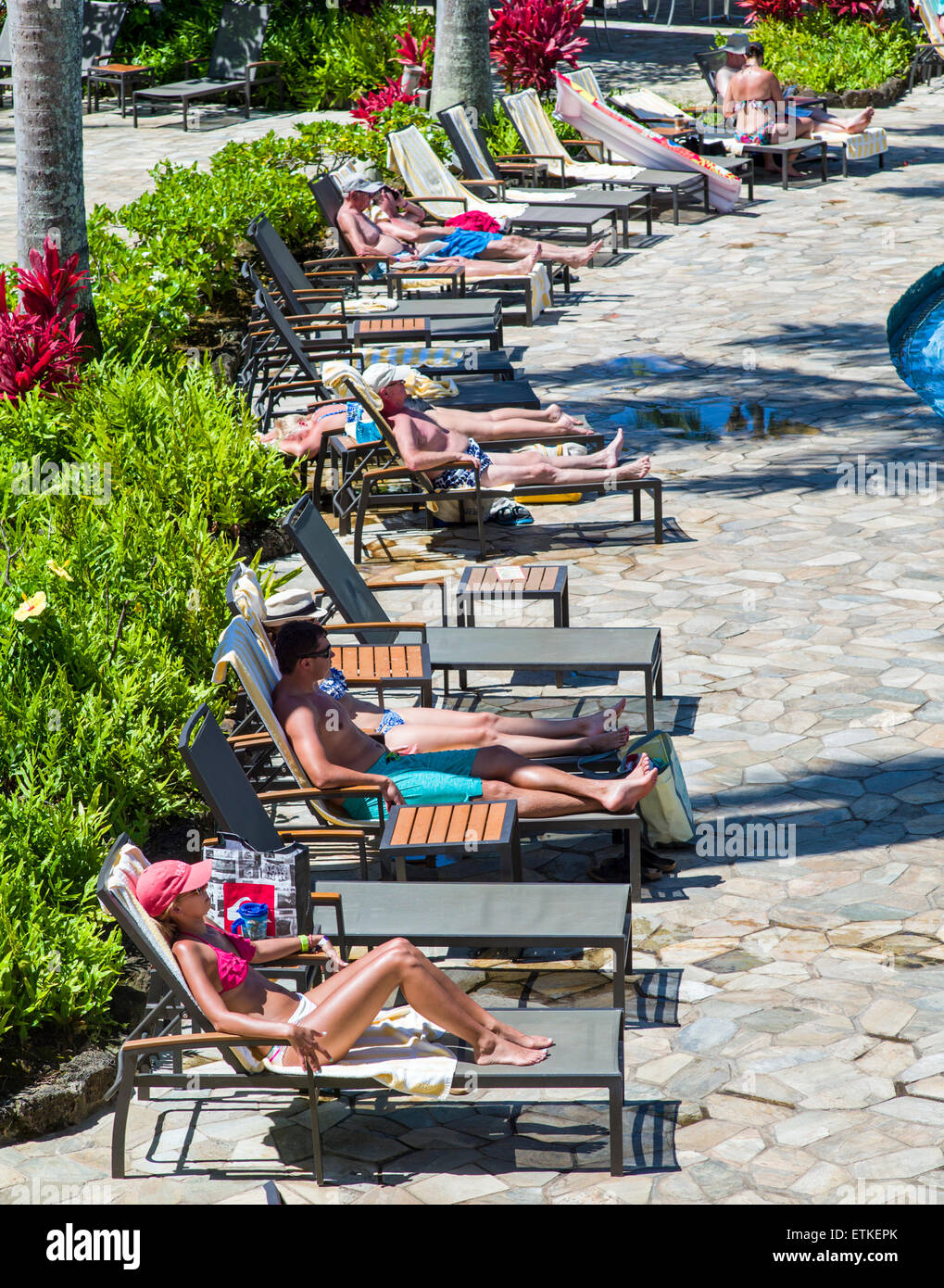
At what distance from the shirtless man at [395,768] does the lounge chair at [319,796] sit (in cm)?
4

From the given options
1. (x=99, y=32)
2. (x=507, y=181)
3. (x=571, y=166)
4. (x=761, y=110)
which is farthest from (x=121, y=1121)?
(x=99, y=32)

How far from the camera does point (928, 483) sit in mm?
9828

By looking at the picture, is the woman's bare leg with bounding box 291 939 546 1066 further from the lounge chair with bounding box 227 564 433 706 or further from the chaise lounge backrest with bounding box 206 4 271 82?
the chaise lounge backrest with bounding box 206 4 271 82

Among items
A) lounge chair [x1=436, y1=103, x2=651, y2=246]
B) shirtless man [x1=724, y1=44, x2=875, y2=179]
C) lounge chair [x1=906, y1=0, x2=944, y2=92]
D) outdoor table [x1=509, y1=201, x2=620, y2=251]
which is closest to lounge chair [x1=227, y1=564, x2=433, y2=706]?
outdoor table [x1=509, y1=201, x2=620, y2=251]

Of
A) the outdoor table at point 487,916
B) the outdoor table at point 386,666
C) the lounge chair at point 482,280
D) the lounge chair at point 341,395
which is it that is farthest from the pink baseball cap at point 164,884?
the lounge chair at point 482,280

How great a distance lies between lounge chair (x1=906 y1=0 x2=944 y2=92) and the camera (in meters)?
23.7

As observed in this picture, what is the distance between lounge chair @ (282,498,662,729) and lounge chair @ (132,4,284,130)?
1621 centimetres

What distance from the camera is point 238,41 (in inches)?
878

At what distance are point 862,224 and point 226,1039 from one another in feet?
46.3

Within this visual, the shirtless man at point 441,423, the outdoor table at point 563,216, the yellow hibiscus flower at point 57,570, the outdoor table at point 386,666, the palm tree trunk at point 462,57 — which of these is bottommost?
the outdoor table at point 386,666

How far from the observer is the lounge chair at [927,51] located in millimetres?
23719

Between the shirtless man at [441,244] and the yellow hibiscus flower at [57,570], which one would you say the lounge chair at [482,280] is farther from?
the yellow hibiscus flower at [57,570]
